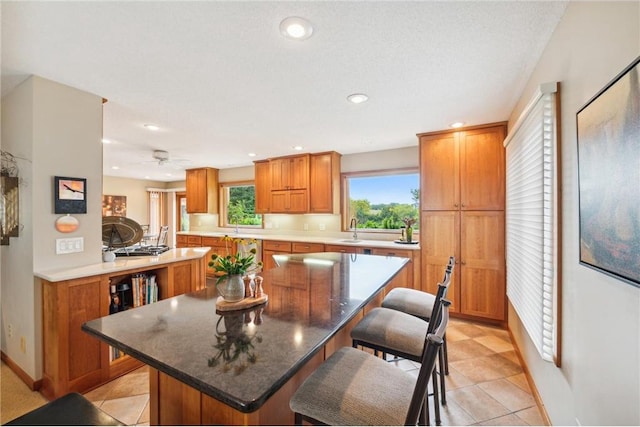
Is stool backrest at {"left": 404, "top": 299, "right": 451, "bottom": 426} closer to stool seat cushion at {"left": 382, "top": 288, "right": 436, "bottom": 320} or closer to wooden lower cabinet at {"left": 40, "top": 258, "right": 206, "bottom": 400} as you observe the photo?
stool seat cushion at {"left": 382, "top": 288, "right": 436, "bottom": 320}

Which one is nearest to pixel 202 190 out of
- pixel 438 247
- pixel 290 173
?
pixel 290 173

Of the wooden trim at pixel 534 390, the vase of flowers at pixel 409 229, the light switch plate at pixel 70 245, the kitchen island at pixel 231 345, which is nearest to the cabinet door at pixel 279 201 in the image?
the vase of flowers at pixel 409 229

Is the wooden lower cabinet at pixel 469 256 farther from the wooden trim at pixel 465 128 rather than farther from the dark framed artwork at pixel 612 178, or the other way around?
the dark framed artwork at pixel 612 178

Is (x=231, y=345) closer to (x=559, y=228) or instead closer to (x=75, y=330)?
(x=559, y=228)

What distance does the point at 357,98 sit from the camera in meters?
2.40

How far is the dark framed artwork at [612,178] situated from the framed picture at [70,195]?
126 inches

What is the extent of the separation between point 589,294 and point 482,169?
2.35m

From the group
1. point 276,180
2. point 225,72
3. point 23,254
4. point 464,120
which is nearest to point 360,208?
point 276,180

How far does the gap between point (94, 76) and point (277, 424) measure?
261cm

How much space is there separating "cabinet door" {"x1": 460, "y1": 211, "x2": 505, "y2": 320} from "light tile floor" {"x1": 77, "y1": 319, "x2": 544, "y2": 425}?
0.49 metres

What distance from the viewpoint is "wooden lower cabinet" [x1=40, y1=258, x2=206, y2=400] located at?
6.16ft

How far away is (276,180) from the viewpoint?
500cm

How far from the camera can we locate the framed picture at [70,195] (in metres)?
2.04

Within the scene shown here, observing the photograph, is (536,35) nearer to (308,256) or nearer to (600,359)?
(600,359)
